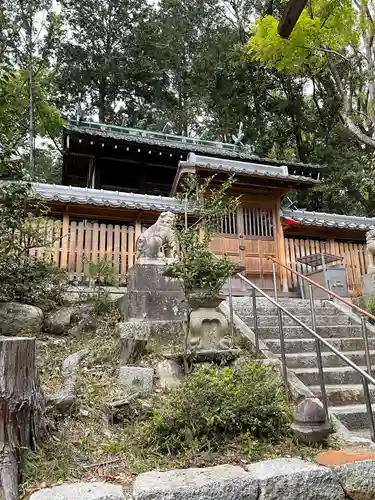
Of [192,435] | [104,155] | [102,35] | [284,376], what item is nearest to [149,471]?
[192,435]

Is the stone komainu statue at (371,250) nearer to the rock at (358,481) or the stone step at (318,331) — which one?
the stone step at (318,331)

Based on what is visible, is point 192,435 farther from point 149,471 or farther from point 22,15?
point 22,15

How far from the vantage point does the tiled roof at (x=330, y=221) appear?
10.9 m

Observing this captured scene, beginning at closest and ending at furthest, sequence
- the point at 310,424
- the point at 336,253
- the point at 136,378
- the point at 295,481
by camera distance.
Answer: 1. the point at 295,481
2. the point at 310,424
3. the point at 136,378
4. the point at 336,253

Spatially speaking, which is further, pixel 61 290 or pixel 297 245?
pixel 297 245

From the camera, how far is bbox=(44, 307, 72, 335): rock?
561 cm

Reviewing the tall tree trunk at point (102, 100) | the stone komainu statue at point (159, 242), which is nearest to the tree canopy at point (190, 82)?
the tall tree trunk at point (102, 100)

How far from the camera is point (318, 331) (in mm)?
6000

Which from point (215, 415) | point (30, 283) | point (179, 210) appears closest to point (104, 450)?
point (215, 415)

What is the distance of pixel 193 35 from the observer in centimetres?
2170

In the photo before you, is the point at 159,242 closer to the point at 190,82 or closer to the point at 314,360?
the point at 314,360

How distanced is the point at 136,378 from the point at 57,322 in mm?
2219

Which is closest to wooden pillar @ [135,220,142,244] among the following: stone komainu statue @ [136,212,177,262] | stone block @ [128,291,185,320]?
stone komainu statue @ [136,212,177,262]

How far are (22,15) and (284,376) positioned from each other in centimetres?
1430
